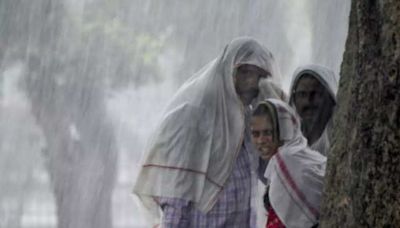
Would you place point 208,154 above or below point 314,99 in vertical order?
below

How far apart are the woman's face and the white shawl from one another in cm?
17

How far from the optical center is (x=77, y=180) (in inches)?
413

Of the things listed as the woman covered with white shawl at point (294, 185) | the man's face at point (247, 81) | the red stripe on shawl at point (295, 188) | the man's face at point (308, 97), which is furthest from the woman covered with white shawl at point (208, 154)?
the red stripe on shawl at point (295, 188)

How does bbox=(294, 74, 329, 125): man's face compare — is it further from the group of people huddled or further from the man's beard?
the man's beard

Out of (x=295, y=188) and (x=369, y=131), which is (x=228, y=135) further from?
(x=369, y=131)

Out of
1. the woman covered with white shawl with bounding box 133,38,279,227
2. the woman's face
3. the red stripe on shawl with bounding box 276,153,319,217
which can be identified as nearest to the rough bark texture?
the red stripe on shawl with bounding box 276,153,319,217

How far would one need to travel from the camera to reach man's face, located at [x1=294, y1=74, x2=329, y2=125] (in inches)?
111

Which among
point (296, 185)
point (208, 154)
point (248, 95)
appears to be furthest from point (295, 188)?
point (248, 95)

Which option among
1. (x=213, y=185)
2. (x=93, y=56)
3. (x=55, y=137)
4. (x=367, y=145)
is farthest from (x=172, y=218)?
(x=93, y=56)

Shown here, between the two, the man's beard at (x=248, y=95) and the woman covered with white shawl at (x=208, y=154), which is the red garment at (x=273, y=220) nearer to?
the woman covered with white shawl at (x=208, y=154)

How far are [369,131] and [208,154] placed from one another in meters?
1.02

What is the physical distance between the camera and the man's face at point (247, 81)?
2816 mm

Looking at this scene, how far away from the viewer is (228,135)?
9.09 ft

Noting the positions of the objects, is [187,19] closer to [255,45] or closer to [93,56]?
[93,56]
